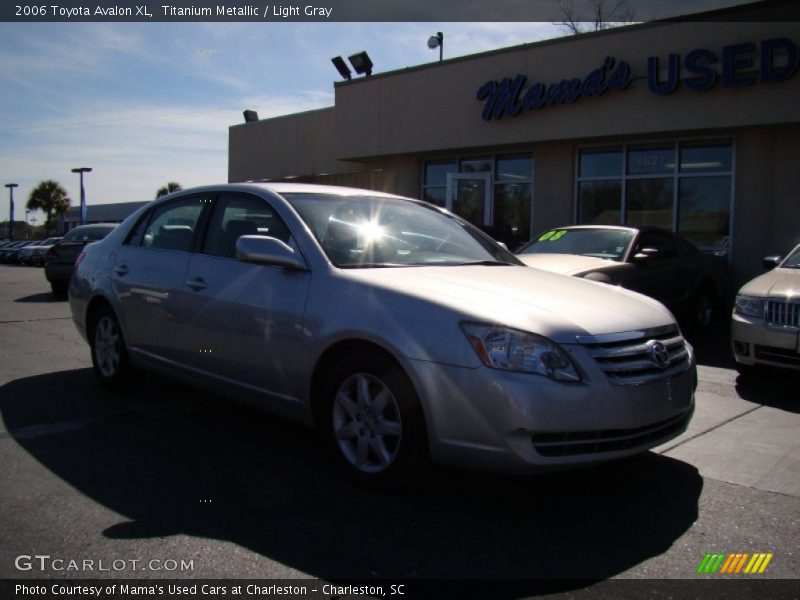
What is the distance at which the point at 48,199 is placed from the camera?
8406cm

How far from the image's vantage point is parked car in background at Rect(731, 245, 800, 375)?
5.88 metres

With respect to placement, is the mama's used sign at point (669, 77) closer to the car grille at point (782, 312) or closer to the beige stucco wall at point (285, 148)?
the beige stucco wall at point (285, 148)

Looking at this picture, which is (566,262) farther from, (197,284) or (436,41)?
(436,41)

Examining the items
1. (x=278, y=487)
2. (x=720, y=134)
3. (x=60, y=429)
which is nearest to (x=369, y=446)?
(x=278, y=487)

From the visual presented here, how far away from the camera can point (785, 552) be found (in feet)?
9.94

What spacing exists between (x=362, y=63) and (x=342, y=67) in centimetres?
68

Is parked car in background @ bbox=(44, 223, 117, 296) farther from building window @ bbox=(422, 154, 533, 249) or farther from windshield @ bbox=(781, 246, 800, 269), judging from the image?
windshield @ bbox=(781, 246, 800, 269)

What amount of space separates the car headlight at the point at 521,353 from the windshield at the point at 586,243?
5.75 meters

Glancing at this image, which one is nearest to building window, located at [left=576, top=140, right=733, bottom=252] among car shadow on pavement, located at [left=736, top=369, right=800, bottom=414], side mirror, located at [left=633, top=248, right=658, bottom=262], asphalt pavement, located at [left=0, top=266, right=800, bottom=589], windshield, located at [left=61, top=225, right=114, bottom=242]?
side mirror, located at [left=633, top=248, right=658, bottom=262]

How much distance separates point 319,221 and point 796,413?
3.84 meters

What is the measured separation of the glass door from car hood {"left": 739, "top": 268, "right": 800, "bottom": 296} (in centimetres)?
947

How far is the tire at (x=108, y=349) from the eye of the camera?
18.0 ft

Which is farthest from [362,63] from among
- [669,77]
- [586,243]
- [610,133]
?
[586,243]

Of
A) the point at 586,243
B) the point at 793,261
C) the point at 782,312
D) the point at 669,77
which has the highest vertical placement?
the point at 669,77
